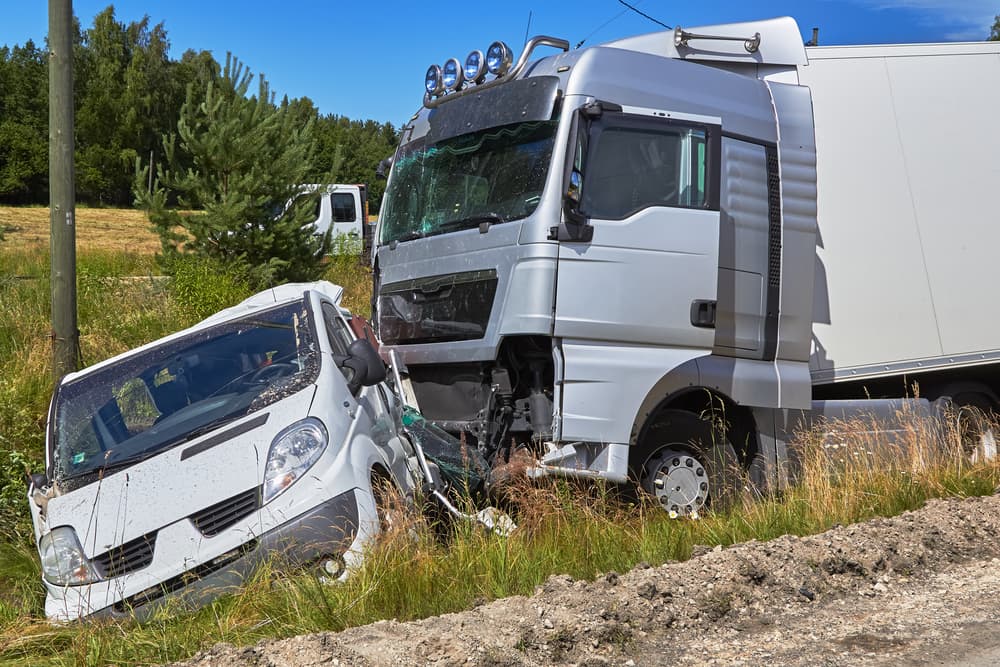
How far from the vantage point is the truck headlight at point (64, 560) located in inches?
189

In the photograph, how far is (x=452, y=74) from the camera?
7.23 meters

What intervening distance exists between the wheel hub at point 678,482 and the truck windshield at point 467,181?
6.28 feet

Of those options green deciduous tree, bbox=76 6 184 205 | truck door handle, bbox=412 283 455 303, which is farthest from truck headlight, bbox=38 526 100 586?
green deciduous tree, bbox=76 6 184 205

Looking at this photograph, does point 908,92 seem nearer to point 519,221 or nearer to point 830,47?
point 830,47

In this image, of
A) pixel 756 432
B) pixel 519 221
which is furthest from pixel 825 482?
pixel 519 221

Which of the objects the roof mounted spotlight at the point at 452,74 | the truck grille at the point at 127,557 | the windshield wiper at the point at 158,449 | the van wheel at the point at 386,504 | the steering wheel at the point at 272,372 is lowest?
the truck grille at the point at 127,557

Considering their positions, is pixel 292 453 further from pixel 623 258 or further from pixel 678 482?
pixel 678 482

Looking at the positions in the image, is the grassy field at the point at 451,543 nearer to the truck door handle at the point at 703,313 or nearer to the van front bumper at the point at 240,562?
the van front bumper at the point at 240,562

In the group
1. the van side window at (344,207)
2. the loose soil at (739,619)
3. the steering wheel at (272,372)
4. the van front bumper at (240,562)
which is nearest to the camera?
the loose soil at (739,619)

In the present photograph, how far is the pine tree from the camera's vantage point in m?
12.5

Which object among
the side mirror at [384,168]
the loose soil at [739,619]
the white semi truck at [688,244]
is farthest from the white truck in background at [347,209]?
the loose soil at [739,619]

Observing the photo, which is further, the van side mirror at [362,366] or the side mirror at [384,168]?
the side mirror at [384,168]

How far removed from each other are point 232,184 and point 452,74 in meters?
6.21

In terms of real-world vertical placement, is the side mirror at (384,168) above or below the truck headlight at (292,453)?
above
